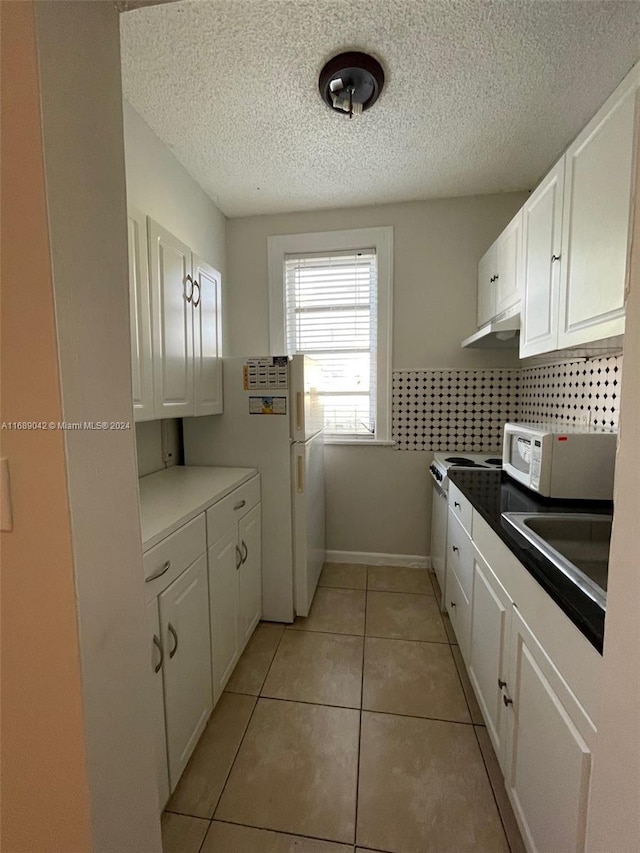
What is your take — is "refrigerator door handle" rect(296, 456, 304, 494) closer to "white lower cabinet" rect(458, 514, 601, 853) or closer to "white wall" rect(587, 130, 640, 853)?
"white lower cabinet" rect(458, 514, 601, 853)

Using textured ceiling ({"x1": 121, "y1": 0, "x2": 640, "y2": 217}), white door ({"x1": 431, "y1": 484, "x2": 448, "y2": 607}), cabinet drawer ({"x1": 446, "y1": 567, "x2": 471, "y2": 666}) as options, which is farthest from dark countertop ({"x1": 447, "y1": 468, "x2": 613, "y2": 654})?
textured ceiling ({"x1": 121, "y1": 0, "x2": 640, "y2": 217})

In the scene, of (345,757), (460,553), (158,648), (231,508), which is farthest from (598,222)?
(345,757)

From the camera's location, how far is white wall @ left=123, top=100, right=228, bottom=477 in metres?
1.75

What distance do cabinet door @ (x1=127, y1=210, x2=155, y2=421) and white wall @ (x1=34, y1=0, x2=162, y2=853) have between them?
621mm

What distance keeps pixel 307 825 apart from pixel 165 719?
0.56m

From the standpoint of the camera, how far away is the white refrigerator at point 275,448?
2.06 metres

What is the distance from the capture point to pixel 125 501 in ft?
2.41

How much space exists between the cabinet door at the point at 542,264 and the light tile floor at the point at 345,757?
163 cm

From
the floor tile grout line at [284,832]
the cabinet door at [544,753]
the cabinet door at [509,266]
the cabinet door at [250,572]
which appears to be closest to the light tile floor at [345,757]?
the floor tile grout line at [284,832]

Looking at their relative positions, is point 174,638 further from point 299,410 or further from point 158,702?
point 299,410

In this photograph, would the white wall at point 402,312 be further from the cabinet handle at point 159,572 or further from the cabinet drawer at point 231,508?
the cabinet handle at point 159,572

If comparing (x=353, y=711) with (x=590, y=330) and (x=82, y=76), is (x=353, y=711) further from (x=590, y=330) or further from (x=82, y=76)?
(x=82, y=76)

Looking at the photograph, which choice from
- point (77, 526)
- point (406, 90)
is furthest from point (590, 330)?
point (77, 526)

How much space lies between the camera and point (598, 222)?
4.01 feet
